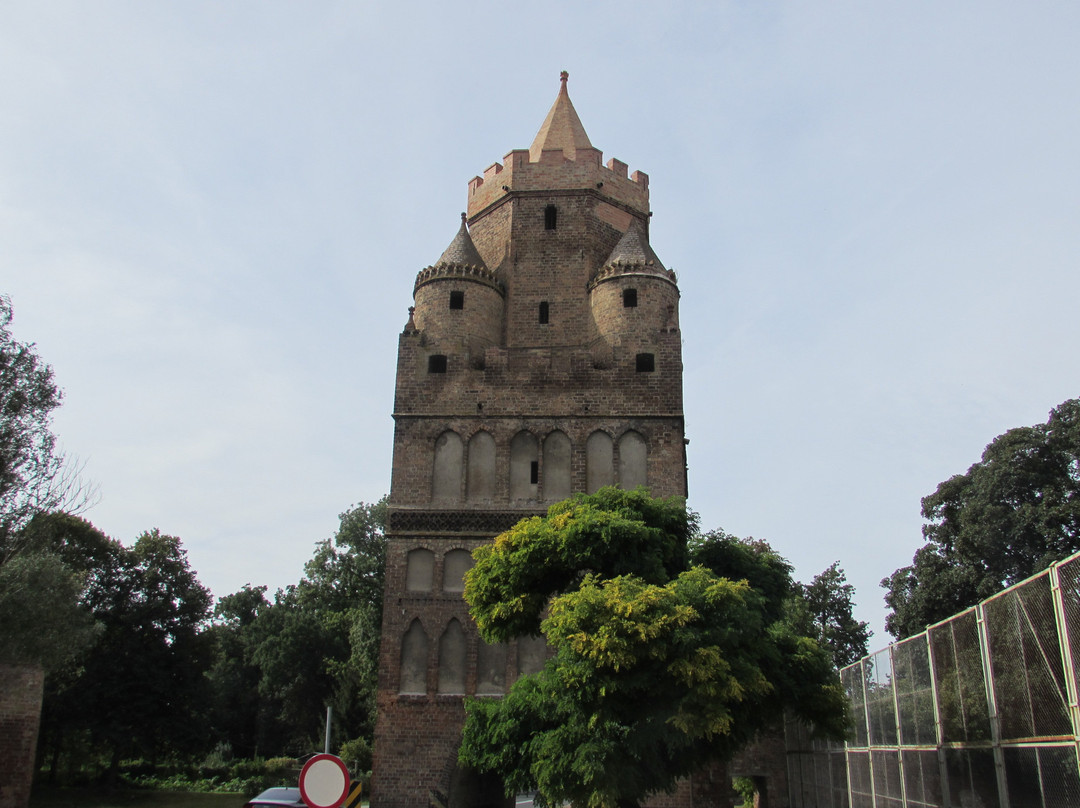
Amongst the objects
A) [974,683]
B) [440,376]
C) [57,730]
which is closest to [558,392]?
[440,376]

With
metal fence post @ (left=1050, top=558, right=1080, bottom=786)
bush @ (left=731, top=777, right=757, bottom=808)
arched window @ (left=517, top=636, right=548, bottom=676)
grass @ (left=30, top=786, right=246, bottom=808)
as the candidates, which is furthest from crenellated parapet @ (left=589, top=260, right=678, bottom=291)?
grass @ (left=30, top=786, right=246, bottom=808)

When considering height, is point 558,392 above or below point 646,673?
above

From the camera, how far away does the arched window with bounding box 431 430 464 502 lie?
78.1 feet

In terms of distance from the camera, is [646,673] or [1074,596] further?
[646,673]

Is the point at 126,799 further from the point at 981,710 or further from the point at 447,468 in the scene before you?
the point at 981,710

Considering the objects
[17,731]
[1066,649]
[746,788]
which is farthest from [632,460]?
[17,731]

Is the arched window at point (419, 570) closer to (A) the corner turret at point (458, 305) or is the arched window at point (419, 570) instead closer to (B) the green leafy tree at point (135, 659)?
(A) the corner turret at point (458, 305)

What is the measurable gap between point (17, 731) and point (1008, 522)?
3179cm

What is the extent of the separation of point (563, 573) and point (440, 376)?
880 cm

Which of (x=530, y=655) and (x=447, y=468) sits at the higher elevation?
(x=447, y=468)

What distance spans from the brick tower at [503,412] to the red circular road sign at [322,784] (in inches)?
538

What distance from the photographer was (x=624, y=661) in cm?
1450

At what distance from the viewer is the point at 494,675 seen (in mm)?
22219

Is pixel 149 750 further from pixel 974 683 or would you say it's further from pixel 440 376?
pixel 974 683
